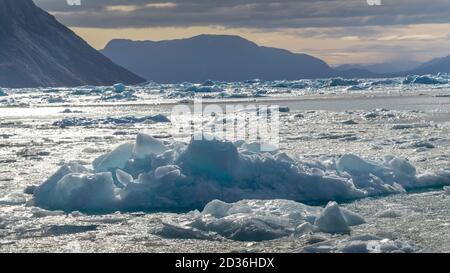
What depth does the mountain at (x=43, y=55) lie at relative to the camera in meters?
125

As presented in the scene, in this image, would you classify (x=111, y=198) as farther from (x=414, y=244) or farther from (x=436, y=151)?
(x=436, y=151)

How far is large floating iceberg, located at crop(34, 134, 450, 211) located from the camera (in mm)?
13805

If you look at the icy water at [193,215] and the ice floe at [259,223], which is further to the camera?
the ice floe at [259,223]

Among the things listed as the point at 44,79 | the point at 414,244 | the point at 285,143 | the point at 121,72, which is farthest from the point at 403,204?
the point at 121,72

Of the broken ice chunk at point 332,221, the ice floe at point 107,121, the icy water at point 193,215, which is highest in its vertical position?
the broken ice chunk at point 332,221

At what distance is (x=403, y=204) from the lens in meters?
13.3

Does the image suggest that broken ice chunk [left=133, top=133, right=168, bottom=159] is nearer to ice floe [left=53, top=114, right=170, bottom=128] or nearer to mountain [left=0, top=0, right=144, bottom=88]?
ice floe [left=53, top=114, right=170, bottom=128]

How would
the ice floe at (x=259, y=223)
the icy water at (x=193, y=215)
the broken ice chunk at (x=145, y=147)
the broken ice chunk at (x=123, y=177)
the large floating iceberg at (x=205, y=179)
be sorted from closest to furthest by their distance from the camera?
the icy water at (x=193, y=215)
the ice floe at (x=259, y=223)
the large floating iceberg at (x=205, y=179)
the broken ice chunk at (x=123, y=177)
the broken ice chunk at (x=145, y=147)

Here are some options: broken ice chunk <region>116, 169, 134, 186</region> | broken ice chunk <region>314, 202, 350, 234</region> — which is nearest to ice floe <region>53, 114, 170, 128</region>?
broken ice chunk <region>116, 169, 134, 186</region>

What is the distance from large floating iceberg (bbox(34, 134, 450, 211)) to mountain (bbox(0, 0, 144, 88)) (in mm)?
110935

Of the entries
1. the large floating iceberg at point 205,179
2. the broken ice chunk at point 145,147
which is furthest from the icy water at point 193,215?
the broken ice chunk at point 145,147

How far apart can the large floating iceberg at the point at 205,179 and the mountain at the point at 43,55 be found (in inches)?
4368

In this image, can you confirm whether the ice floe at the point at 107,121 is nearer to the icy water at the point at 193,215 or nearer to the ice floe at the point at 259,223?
the icy water at the point at 193,215
